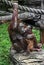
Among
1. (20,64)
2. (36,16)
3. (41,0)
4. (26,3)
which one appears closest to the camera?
(20,64)

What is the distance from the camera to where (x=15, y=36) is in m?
5.04

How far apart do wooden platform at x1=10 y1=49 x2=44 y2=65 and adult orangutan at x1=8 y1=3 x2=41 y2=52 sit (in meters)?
0.10

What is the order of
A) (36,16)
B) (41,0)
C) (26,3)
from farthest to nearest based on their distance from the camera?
(26,3) → (41,0) → (36,16)

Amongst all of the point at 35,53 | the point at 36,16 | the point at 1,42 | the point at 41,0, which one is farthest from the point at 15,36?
the point at 41,0

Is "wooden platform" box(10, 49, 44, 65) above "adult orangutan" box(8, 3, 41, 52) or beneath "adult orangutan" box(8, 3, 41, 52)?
beneath

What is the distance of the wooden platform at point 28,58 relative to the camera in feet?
15.8

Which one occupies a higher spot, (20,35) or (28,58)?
(20,35)

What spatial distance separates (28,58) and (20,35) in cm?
41

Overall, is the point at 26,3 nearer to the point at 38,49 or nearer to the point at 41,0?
the point at 41,0

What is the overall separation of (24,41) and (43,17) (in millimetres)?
2940

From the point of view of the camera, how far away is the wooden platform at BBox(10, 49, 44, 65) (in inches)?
190

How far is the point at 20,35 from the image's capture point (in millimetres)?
5043

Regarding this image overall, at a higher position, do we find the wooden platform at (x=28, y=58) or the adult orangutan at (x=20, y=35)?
the adult orangutan at (x=20, y=35)

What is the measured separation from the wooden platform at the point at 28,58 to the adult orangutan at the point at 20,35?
0.10 m
